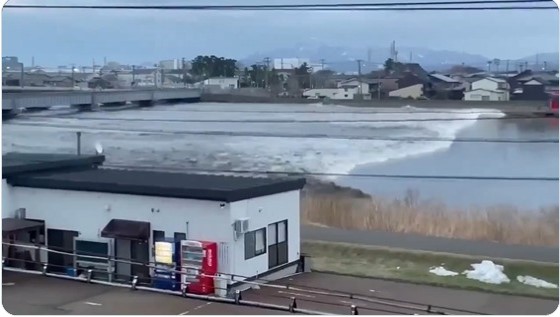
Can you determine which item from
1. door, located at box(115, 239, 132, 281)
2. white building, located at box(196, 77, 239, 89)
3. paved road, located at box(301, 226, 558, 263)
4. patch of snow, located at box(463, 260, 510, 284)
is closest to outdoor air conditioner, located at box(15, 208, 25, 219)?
door, located at box(115, 239, 132, 281)

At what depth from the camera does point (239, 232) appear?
3.30m

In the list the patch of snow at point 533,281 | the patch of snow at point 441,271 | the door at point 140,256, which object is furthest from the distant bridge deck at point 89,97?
the patch of snow at point 533,281

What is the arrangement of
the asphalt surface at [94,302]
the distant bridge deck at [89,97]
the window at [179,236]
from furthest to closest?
the distant bridge deck at [89,97]
the window at [179,236]
the asphalt surface at [94,302]

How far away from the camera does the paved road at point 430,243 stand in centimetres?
432

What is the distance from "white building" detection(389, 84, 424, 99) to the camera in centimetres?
471

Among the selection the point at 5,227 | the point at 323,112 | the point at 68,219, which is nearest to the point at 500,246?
the point at 323,112

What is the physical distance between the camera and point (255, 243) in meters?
3.49

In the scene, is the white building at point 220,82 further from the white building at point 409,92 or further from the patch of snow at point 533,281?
the patch of snow at point 533,281

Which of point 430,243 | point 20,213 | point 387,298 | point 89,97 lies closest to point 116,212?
point 20,213

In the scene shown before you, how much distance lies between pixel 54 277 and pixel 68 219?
0.46 meters

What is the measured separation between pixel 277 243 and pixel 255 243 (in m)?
0.21

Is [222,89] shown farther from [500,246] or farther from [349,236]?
[500,246]

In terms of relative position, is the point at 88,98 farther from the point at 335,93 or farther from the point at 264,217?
the point at 264,217

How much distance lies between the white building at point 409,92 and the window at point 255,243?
171 centimetres
